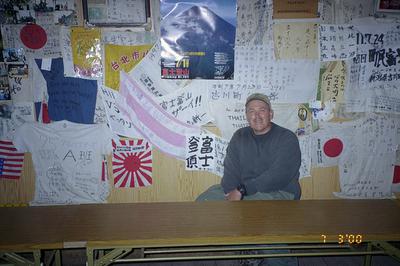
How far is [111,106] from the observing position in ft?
9.71

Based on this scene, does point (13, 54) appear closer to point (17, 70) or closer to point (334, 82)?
point (17, 70)

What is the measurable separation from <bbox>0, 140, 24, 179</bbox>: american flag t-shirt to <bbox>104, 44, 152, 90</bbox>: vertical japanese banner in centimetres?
118

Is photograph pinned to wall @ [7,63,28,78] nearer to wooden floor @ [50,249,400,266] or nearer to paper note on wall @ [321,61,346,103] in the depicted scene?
wooden floor @ [50,249,400,266]

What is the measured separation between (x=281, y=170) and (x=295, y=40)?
132cm

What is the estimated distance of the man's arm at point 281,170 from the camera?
3.10 m

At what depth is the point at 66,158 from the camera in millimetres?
3051

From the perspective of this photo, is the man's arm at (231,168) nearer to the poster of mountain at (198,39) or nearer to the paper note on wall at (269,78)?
the paper note on wall at (269,78)

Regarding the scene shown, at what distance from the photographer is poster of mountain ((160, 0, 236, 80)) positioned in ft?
9.15

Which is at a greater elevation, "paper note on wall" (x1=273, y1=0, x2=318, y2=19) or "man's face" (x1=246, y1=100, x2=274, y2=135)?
"paper note on wall" (x1=273, y1=0, x2=318, y2=19)

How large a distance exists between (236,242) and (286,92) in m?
1.59

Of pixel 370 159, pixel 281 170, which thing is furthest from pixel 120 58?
pixel 370 159

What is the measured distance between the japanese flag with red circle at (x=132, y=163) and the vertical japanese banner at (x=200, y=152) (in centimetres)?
40

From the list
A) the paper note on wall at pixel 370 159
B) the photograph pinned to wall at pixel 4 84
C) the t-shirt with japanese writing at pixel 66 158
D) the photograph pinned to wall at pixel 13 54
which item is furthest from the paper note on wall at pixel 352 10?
the photograph pinned to wall at pixel 4 84

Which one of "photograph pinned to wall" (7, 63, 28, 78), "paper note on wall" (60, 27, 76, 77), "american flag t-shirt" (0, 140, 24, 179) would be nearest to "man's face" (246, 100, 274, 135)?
"paper note on wall" (60, 27, 76, 77)
